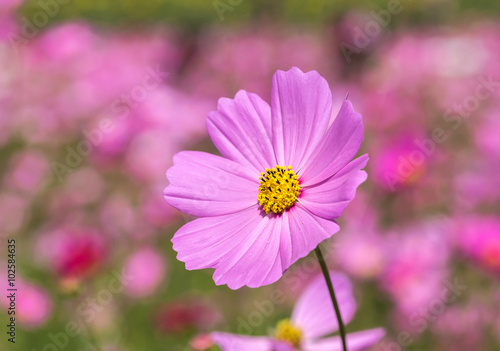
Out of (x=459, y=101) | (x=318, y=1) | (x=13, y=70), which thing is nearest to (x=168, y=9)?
(x=318, y=1)

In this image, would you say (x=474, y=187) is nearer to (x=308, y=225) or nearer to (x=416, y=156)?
(x=416, y=156)

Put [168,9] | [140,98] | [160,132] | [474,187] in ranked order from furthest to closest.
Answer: [168,9]
[140,98]
[160,132]
[474,187]

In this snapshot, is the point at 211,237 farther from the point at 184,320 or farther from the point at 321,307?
the point at 184,320

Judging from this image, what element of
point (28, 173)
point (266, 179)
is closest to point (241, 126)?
point (266, 179)

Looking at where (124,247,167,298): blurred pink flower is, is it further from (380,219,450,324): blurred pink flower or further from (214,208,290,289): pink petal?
(214,208,290,289): pink petal

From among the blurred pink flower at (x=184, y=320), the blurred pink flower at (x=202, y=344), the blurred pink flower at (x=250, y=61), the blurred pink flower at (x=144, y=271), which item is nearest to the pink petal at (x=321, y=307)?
the blurred pink flower at (x=202, y=344)

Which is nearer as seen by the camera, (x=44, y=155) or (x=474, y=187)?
(x=474, y=187)
